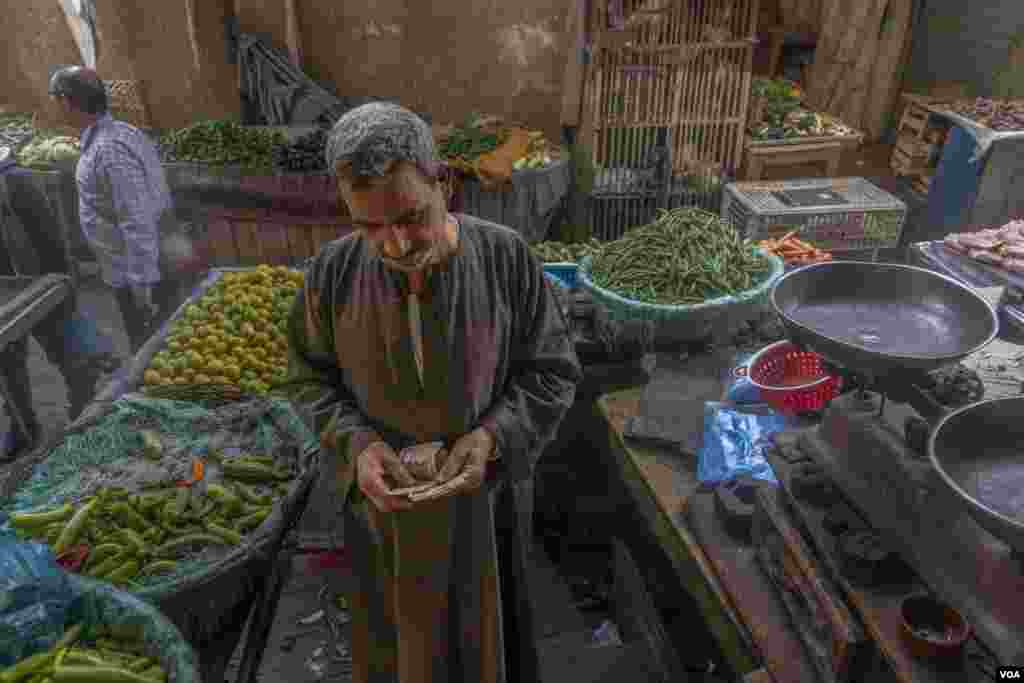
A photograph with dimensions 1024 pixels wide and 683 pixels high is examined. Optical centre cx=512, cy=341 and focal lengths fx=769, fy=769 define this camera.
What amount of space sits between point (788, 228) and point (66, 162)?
6.48m

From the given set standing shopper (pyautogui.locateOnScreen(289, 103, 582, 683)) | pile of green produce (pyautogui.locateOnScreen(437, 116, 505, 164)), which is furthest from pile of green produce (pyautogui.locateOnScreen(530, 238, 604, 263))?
standing shopper (pyautogui.locateOnScreen(289, 103, 582, 683))

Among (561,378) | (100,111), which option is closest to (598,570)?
(561,378)

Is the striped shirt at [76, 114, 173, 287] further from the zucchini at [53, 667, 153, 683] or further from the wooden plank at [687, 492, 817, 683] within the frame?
the wooden plank at [687, 492, 817, 683]

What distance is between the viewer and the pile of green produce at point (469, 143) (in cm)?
711

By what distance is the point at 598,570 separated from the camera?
4.31 meters

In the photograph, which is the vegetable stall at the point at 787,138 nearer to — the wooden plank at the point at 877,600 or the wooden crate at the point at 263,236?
the wooden crate at the point at 263,236

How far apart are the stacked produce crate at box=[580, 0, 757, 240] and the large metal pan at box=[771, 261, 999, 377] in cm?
475

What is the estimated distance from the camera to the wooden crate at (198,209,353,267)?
23.1 ft

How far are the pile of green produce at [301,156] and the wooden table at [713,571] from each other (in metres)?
4.45

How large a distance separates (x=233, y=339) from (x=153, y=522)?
1.42m

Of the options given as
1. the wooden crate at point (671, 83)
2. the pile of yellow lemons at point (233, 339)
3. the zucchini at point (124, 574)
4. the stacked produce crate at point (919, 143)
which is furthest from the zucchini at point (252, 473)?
the stacked produce crate at point (919, 143)

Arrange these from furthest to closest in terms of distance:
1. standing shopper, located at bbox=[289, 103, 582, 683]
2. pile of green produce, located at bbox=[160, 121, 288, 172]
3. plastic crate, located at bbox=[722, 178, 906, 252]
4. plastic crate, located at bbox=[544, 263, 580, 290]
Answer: pile of green produce, located at bbox=[160, 121, 288, 172], plastic crate, located at bbox=[722, 178, 906, 252], plastic crate, located at bbox=[544, 263, 580, 290], standing shopper, located at bbox=[289, 103, 582, 683]

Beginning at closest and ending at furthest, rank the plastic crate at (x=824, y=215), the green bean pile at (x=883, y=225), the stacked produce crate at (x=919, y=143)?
the plastic crate at (x=824, y=215)
the green bean pile at (x=883, y=225)
the stacked produce crate at (x=919, y=143)

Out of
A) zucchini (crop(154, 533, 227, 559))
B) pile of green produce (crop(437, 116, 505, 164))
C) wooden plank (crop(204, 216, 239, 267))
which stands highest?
pile of green produce (crop(437, 116, 505, 164))
